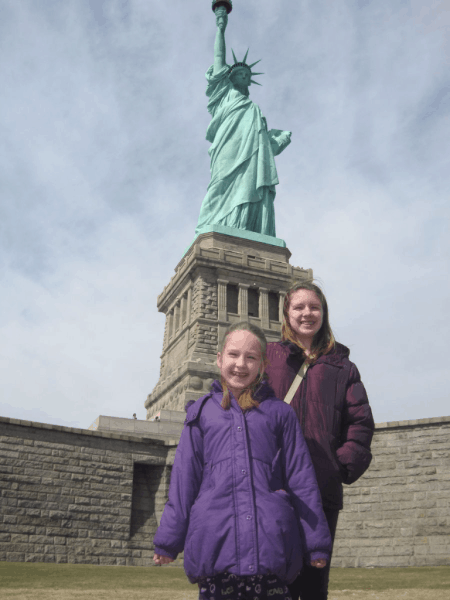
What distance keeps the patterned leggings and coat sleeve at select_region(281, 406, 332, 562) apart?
0.85 ft

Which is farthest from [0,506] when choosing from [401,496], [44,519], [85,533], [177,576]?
[401,496]

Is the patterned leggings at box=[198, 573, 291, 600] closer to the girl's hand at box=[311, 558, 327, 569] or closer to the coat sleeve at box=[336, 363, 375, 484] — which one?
the girl's hand at box=[311, 558, 327, 569]

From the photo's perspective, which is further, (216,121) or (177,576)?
(216,121)

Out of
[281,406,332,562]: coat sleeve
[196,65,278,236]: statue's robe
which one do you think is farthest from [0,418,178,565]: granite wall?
[196,65,278,236]: statue's robe

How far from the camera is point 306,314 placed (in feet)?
14.4

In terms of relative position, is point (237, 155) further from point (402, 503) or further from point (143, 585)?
point (143, 585)

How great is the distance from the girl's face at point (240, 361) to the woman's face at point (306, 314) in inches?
24.7

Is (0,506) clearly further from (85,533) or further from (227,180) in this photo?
(227,180)

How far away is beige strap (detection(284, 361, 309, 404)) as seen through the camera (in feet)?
13.8

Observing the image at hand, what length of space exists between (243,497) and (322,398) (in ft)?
3.49

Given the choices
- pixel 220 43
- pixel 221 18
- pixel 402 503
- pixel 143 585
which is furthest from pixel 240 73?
pixel 143 585

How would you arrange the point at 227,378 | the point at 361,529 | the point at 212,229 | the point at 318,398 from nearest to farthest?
the point at 227,378, the point at 318,398, the point at 361,529, the point at 212,229

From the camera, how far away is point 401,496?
14.9m

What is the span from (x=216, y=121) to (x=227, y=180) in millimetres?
4621
